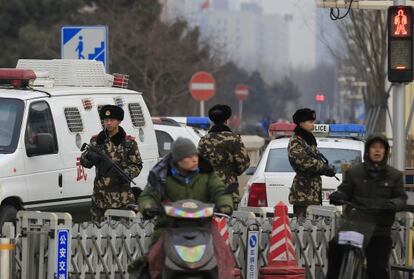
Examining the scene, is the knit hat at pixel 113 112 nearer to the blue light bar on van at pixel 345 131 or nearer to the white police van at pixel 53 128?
the white police van at pixel 53 128

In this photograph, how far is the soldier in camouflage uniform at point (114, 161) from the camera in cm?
1445

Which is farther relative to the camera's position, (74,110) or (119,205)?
(74,110)

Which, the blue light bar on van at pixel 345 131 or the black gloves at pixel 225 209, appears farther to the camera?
the blue light bar on van at pixel 345 131

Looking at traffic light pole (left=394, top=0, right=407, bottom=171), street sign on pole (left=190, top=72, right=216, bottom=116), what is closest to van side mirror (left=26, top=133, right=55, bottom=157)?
traffic light pole (left=394, top=0, right=407, bottom=171)

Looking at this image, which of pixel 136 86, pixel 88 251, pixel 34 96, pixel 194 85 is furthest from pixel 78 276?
pixel 136 86

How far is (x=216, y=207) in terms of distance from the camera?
10.4 meters

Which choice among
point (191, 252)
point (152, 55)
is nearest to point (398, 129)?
point (191, 252)

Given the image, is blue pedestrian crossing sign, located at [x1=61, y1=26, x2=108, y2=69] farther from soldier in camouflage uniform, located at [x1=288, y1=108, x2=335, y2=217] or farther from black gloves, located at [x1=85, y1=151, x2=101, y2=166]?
soldier in camouflage uniform, located at [x1=288, y1=108, x2=335, y2=217]

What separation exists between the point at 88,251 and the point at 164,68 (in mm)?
32964

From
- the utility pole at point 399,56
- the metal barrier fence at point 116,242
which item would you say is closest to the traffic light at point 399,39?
the utility pole at point 399,56

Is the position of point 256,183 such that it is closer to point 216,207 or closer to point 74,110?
point 74,110

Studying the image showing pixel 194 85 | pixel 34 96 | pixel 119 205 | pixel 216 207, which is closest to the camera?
pixel 216 207

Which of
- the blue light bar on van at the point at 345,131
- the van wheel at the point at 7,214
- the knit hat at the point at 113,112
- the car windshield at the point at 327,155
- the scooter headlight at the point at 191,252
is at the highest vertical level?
the knit hat at the point at 113,112

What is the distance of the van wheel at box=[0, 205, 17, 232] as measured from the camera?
A: 1508 centimetres
